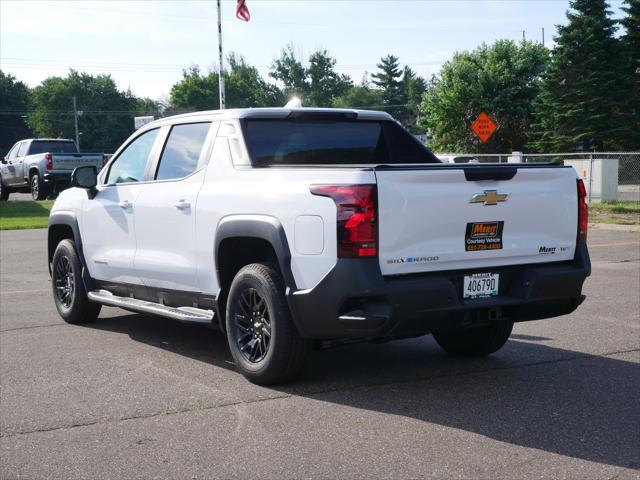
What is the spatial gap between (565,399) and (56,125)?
373 feet

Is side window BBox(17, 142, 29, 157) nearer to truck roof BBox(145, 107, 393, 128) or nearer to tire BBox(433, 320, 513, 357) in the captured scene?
truck roof BBox(145, 107, 393, 128)

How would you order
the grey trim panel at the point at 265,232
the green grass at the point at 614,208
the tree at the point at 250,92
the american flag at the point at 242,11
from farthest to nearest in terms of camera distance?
the tree at the point at 250,92
the american flag at the point at 242,11
the green grass at the point at 614,208
the grey trim panel at the point at 265,232

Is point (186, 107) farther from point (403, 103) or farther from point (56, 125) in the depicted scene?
point (403, 103)

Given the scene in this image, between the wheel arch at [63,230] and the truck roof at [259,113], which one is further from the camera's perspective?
the wheel arch at [63,230]

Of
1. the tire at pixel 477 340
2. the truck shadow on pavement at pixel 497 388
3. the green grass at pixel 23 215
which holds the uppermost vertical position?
the tire at pixel 477 340

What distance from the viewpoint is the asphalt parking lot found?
4.29 metres

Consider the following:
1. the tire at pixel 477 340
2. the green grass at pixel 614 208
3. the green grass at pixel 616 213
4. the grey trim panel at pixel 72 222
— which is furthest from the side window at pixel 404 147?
the green grass at pixel 614 208

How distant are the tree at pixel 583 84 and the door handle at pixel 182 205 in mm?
39264

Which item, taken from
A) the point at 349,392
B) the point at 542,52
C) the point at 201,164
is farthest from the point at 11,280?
the point at 542,52

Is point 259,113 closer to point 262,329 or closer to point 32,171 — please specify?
point 262,329

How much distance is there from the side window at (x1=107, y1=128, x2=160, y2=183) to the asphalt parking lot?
1.43m

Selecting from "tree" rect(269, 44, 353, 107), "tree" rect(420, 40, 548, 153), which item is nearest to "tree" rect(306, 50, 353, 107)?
"tree" rect(269, 44, 353, 107)

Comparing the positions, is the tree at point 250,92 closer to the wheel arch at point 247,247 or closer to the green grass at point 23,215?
the green grass at point 23,215

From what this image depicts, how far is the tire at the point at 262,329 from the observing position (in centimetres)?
549
